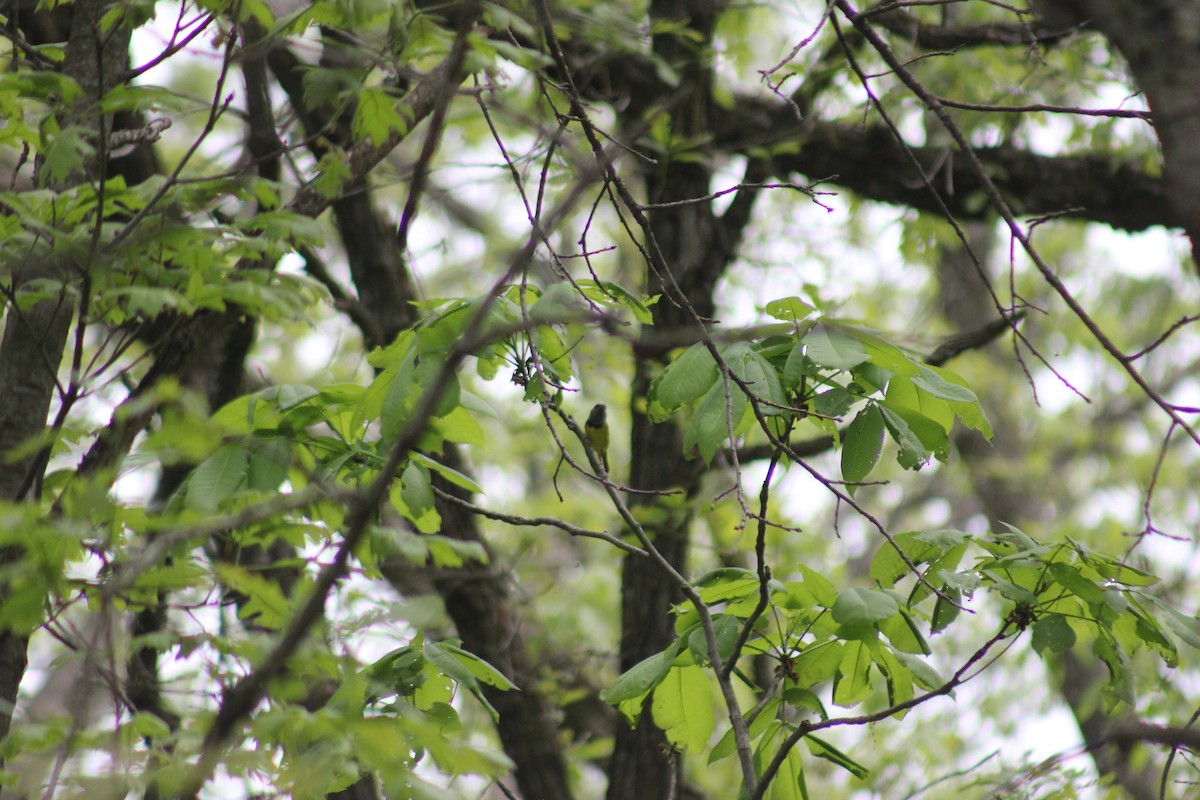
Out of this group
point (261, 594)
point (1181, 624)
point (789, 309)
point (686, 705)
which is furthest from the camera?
point (686, 705)

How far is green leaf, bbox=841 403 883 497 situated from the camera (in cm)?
171

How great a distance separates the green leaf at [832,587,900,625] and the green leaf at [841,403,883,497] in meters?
0.22

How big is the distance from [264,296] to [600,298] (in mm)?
755

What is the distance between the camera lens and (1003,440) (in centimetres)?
830

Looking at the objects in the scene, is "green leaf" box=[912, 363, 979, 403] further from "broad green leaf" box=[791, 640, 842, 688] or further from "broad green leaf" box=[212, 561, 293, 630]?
"broad green leaf" box=[212, 561, 293, 630]

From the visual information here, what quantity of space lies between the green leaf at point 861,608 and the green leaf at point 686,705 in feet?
1.30

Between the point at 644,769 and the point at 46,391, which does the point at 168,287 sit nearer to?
the point at 46,391

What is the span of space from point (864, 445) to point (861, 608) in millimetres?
319

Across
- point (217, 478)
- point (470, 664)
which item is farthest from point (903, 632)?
point (217, 478)

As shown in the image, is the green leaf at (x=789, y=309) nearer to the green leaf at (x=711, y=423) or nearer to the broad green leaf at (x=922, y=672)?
the green leaf at (x=711, y=423)

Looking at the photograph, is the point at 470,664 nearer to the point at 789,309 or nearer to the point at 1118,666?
the point at 789,309

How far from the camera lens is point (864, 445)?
5.66 ft

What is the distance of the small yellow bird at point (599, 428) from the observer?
2.64m

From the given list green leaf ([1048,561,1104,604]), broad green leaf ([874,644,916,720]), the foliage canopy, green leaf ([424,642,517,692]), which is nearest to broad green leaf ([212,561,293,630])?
the foliage canopy
